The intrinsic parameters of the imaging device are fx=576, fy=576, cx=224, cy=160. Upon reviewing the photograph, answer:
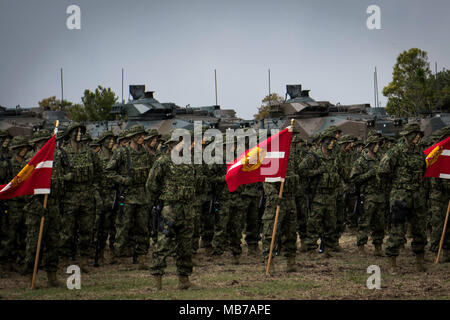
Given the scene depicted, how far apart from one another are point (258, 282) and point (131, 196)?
10.6ft

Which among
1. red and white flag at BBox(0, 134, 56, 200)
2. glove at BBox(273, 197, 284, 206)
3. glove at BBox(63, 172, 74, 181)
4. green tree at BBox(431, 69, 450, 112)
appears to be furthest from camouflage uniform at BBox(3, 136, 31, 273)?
green tree at BBox(431, 69, 450, 112)

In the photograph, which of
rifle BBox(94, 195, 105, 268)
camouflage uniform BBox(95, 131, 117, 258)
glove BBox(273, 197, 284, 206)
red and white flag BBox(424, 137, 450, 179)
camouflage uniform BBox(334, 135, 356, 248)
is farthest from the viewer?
camouflage uniform BBox(334, 135, 356, 248)

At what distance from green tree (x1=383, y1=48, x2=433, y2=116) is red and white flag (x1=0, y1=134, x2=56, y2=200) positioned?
4357cm

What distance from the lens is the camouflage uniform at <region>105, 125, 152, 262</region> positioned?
36.8ft

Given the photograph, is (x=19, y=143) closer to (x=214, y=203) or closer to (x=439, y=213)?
(x=214, y=203)

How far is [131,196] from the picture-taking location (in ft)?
37.0

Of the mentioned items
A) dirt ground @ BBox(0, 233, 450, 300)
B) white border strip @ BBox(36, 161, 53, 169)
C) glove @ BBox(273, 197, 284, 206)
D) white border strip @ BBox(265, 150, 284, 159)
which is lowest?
dirt ground @ BBox(0, 233, 450, 300)

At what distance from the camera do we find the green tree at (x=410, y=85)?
49.2 m

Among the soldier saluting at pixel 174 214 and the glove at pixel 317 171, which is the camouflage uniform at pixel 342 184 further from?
the soldier saluting at pixel 174 214

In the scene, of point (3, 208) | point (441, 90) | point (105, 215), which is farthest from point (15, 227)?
point (441, 90)

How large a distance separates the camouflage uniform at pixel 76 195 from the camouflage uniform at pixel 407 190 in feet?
17.6

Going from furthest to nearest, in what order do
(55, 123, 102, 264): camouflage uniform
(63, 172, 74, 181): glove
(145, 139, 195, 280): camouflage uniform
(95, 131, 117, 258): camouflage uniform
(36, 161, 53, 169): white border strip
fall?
(95, 131, 117, 258): camouflage uniform → (55, 123, 102, 264): camouflage uniform → (63, 172, 74, 181): glove → (36, 161, 53, 169): white border strip → (145, 139, 195, 280): camouflage uniform

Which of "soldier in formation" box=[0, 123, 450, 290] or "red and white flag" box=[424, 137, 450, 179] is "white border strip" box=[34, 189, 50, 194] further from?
"red and white flag" box=[424, 137, 450, 179]

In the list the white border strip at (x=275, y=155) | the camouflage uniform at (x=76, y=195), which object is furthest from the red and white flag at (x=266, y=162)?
the camouflage uniform at (x=76, y=195)
